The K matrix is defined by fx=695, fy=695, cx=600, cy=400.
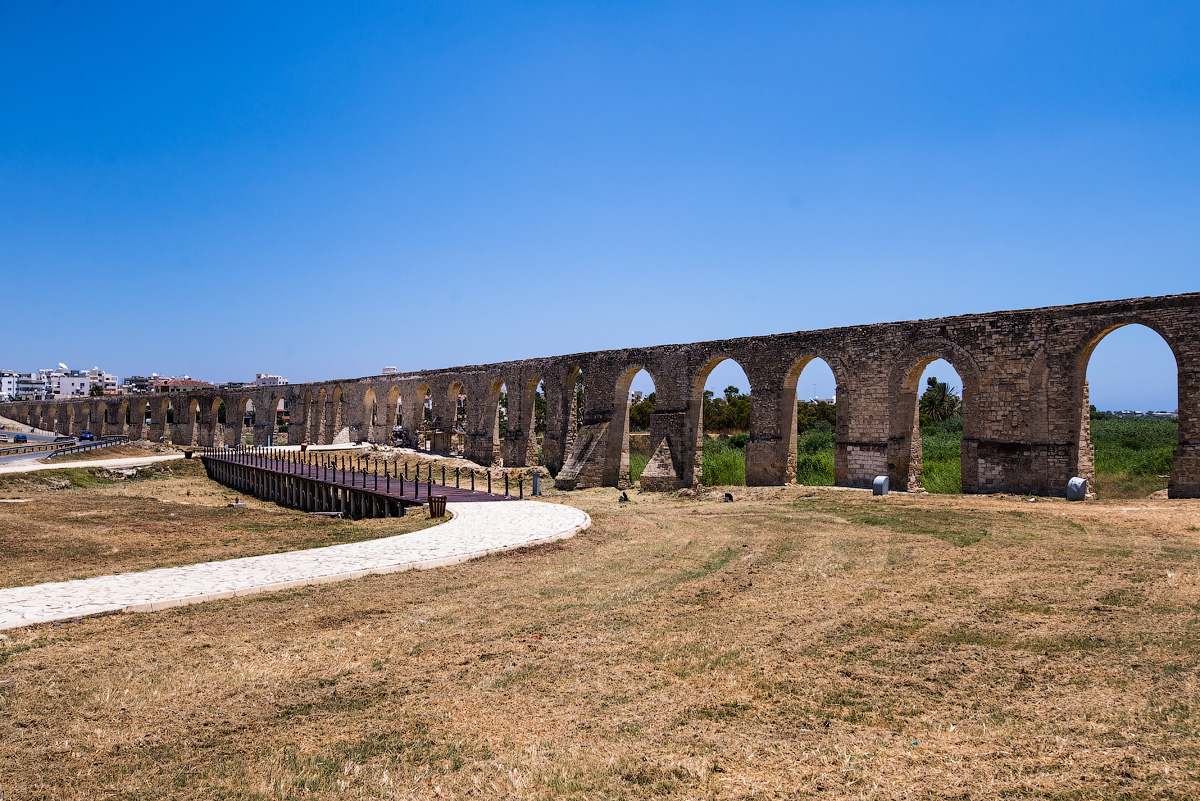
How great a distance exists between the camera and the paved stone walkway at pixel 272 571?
253 inches

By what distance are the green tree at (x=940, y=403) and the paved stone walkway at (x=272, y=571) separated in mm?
40739

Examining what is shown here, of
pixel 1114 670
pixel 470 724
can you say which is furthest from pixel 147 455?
pixel 1114 670

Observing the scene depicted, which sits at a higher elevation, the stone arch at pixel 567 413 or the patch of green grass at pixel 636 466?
the stone arch at pixel 567 413

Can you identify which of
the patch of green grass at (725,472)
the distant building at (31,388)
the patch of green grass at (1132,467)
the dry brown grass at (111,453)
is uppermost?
the distant building at (31,388)

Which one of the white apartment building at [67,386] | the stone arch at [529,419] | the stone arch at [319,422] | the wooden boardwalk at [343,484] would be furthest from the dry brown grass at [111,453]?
the white apartment building at [67,386]

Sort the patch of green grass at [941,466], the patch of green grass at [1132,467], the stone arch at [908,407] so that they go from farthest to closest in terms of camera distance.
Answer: the patch of green grass at [941,466]
the stone arch at [908,407]
the patch of green grass at [1132,467]

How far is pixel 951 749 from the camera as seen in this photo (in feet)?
12.0

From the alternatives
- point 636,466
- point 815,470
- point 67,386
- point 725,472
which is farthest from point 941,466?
point 67,386

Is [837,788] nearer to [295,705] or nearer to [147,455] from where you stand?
[295,705]

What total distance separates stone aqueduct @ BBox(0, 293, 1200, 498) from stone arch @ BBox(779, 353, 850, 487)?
37mm

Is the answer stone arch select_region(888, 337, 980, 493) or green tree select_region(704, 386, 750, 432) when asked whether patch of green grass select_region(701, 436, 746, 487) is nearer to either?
stone arch select_region(888, 337, 980, 493)

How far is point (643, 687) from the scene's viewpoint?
183 inches

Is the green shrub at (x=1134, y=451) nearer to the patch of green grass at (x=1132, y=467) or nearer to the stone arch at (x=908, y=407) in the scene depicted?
the patch of green grass at (x=1132, y=467)

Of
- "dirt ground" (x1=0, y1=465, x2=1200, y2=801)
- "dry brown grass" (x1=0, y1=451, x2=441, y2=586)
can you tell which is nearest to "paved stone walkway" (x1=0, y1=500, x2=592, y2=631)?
"dirt ground" (x1=0, y1=465, x2=1200, y2=801)
